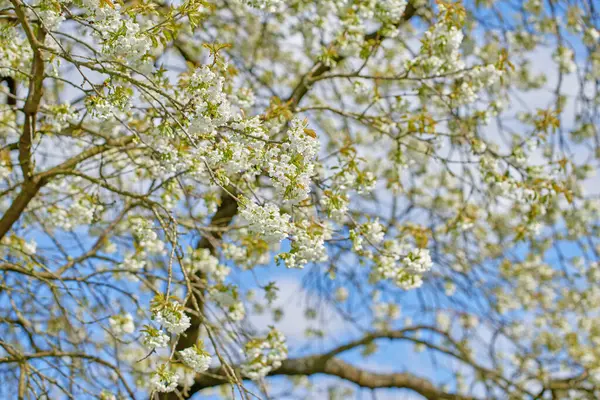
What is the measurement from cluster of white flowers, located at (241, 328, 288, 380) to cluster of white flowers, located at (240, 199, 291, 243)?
124 centimetres

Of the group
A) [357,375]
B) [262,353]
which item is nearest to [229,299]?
[262,353]

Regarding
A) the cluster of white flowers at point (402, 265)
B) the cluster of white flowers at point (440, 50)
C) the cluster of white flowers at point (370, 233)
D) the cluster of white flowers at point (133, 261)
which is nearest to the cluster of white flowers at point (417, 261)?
A: the cluster of white flowers at point (402, 265)

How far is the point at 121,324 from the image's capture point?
3793 mm

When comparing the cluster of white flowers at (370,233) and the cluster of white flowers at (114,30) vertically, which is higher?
the cluster of white flowers at (114,30)

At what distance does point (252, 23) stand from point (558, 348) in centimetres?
401

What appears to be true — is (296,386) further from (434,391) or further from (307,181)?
(307,181)

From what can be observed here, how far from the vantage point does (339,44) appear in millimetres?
3955

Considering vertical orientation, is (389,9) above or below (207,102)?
above

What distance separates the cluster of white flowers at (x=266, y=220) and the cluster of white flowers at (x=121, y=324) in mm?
1583

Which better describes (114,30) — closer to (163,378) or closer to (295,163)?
(295,163)

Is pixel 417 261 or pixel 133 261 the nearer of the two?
pixel 417 261

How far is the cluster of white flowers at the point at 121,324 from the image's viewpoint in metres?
3.78

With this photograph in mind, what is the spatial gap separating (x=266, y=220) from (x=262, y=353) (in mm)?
1367

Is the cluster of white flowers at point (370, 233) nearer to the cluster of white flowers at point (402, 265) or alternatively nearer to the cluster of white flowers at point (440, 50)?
the cluster of white flowers at point (402, 265)
